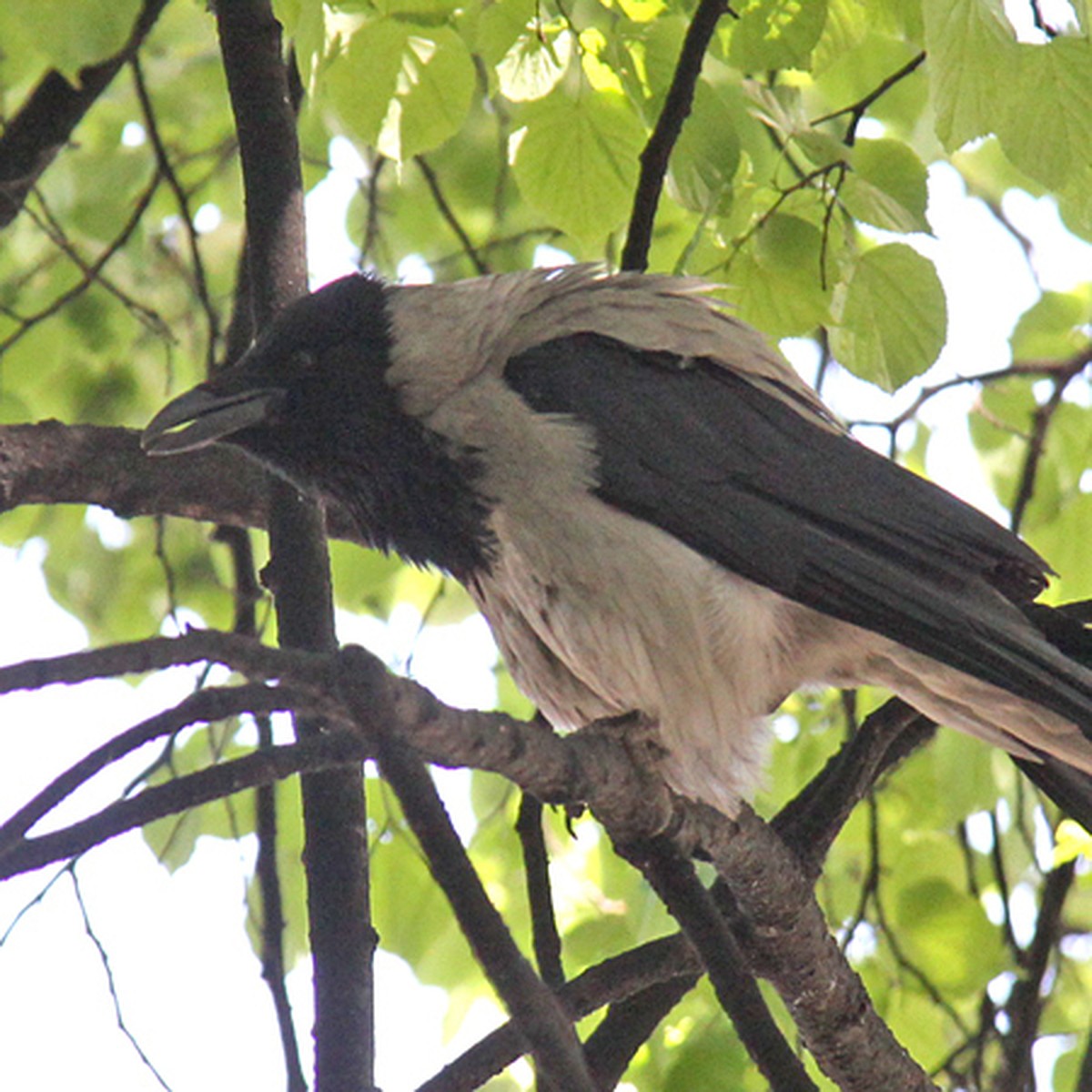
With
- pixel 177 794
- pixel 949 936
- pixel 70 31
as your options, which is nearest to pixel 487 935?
pixel 177 794

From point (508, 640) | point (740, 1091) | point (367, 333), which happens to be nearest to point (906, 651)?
point (508, 640)

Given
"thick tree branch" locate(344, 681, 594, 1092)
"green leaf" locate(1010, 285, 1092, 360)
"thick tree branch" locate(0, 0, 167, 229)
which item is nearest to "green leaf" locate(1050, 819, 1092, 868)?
"thick tree branch" locate(344, 681, 594, 1092)

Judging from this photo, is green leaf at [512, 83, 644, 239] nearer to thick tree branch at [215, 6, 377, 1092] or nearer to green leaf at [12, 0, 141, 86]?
thick tree branch at [215, 6, 377, 1092]

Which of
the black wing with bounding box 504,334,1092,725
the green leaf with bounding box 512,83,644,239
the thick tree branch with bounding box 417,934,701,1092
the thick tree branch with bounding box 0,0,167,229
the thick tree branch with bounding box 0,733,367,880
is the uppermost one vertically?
the thick tree branch with bounding box 0,0,167,229

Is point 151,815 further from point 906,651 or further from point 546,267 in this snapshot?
point 546,267

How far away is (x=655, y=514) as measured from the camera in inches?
128

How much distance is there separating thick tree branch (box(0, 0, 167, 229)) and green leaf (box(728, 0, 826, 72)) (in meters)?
1.71

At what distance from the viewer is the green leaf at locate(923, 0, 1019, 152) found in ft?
8.98

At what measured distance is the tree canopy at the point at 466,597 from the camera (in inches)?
87.0

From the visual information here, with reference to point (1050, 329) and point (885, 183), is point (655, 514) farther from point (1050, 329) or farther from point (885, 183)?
point (1050, 329)

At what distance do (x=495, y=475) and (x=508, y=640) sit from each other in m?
0.38

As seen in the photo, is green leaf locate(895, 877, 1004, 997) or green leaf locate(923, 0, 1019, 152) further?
green leaf locate(895, 877, 1004, 997)

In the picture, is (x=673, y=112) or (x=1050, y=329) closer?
(x=673, y=112)

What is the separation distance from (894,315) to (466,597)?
214cm
